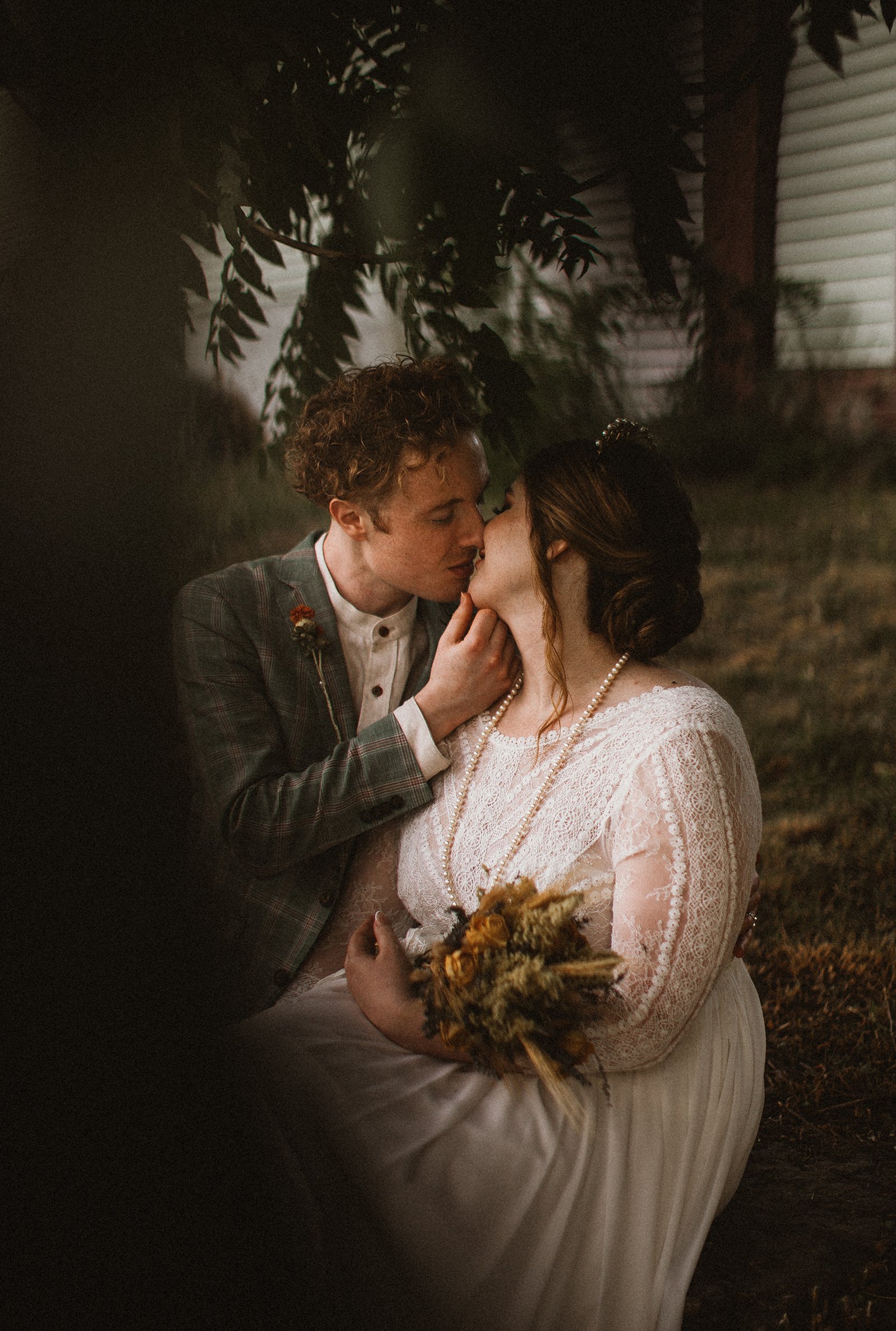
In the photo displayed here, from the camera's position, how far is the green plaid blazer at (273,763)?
1873 millimetres

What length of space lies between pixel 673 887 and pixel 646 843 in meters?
0.08

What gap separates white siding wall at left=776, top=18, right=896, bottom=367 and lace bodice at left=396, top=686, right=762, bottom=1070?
2.78 m

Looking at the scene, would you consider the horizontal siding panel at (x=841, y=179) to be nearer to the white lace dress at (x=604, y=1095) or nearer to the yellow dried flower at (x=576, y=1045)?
the white lace dress at (x=604, y=1095)

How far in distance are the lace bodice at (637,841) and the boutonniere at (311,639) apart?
32 centimetres

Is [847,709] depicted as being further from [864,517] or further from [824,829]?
[864,517]

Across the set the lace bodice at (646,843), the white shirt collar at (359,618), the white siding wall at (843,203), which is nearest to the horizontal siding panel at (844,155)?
the white siding wall at (843,203)

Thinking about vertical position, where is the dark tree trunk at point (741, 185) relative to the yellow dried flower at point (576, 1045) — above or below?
above

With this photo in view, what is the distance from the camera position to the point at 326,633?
208cm

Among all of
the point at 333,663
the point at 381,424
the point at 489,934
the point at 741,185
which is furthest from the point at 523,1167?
the point at 741,185

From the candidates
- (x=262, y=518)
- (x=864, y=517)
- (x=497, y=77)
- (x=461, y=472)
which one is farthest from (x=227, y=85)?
(x=864, y=517)

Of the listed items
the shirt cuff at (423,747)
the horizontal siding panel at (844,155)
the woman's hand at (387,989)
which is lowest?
the woman's hand at (387,989)

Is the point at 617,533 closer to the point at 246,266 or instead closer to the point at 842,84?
the point at 246,266

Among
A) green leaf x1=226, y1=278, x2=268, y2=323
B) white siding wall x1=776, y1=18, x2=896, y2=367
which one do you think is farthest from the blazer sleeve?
white siding wall x1=776, y1=18, x2=896, y2=367

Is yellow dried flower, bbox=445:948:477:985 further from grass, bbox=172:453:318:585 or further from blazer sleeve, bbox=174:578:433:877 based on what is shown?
grass, bbox=172:453:318:585
